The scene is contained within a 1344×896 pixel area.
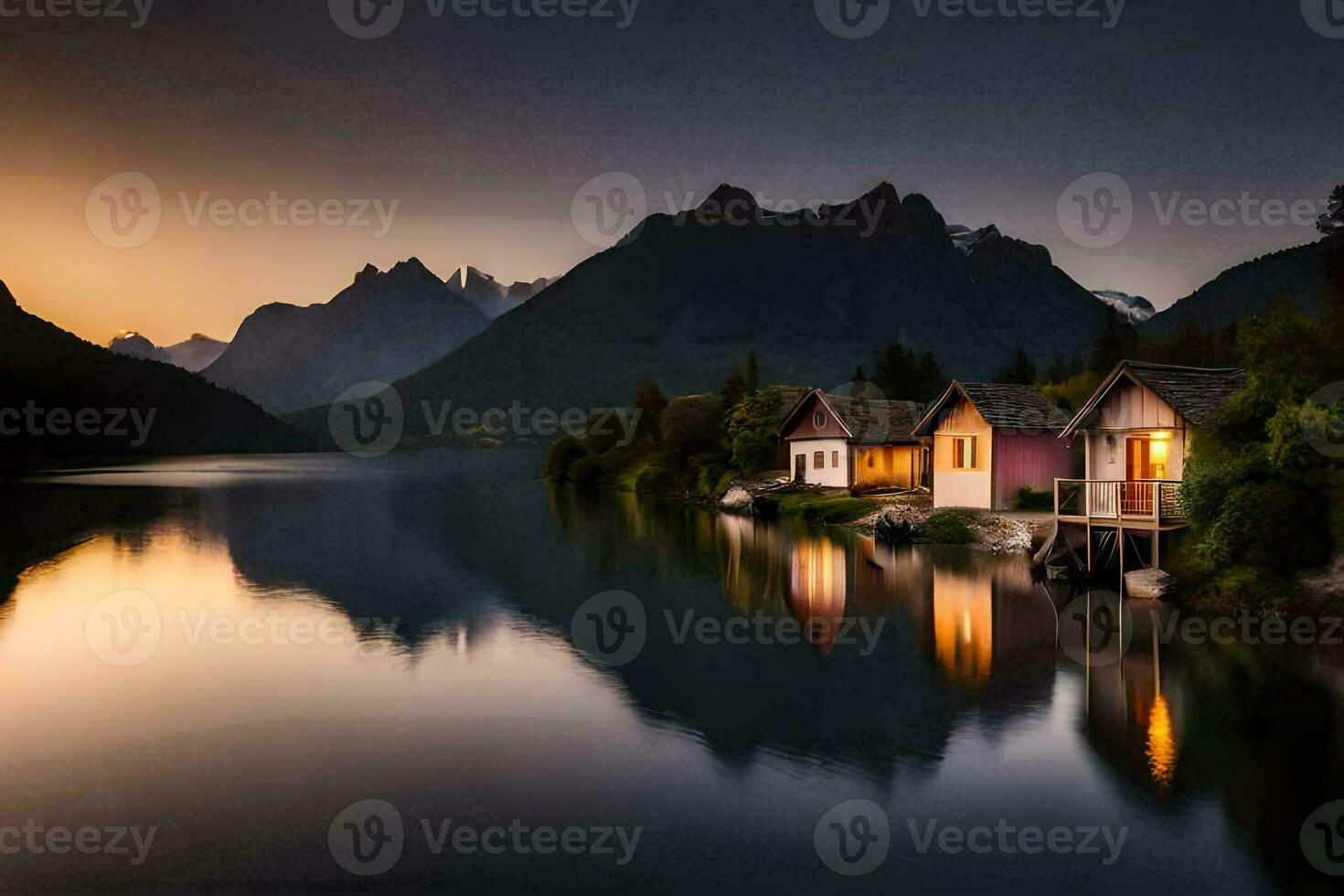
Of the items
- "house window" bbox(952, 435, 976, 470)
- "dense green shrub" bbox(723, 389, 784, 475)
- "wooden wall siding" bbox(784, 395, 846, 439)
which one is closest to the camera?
"house window" bbox(952, 435, 976, 470)

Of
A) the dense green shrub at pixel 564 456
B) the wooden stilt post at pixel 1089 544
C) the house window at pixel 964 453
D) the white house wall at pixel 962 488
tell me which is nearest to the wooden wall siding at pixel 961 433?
the house window at pixel 964 453

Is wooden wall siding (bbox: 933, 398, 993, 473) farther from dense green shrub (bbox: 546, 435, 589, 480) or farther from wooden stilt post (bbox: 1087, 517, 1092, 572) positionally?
dense green shrub (bbox: 546, 435, 589, 480)

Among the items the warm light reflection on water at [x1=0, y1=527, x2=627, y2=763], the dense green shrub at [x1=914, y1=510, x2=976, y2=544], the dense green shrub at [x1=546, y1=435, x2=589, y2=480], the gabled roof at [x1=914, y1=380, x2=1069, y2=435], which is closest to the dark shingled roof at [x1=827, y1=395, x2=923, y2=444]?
the gabled roof at [x1=914, y1=380, x2=1069, y2=435]

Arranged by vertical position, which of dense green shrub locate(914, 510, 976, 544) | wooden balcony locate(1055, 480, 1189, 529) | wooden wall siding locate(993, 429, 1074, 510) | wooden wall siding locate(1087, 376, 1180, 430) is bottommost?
dense green shrub locate(914, 510, 976, 544)

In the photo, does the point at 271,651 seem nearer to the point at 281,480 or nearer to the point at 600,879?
the point at 600,879

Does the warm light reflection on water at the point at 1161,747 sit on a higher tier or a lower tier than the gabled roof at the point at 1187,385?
lower

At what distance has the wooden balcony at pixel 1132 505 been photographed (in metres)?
31.9

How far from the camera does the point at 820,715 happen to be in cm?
1920

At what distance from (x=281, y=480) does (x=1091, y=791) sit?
397 ft

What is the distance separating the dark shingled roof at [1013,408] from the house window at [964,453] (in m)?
1.73

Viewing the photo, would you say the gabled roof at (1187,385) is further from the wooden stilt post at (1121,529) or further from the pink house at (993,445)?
the pink house at (993,445)

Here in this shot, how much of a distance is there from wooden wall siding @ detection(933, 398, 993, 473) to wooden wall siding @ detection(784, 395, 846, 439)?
558 inches

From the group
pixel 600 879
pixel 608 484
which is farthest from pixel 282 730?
pixel 608 484

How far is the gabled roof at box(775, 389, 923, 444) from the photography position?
2566 inches
